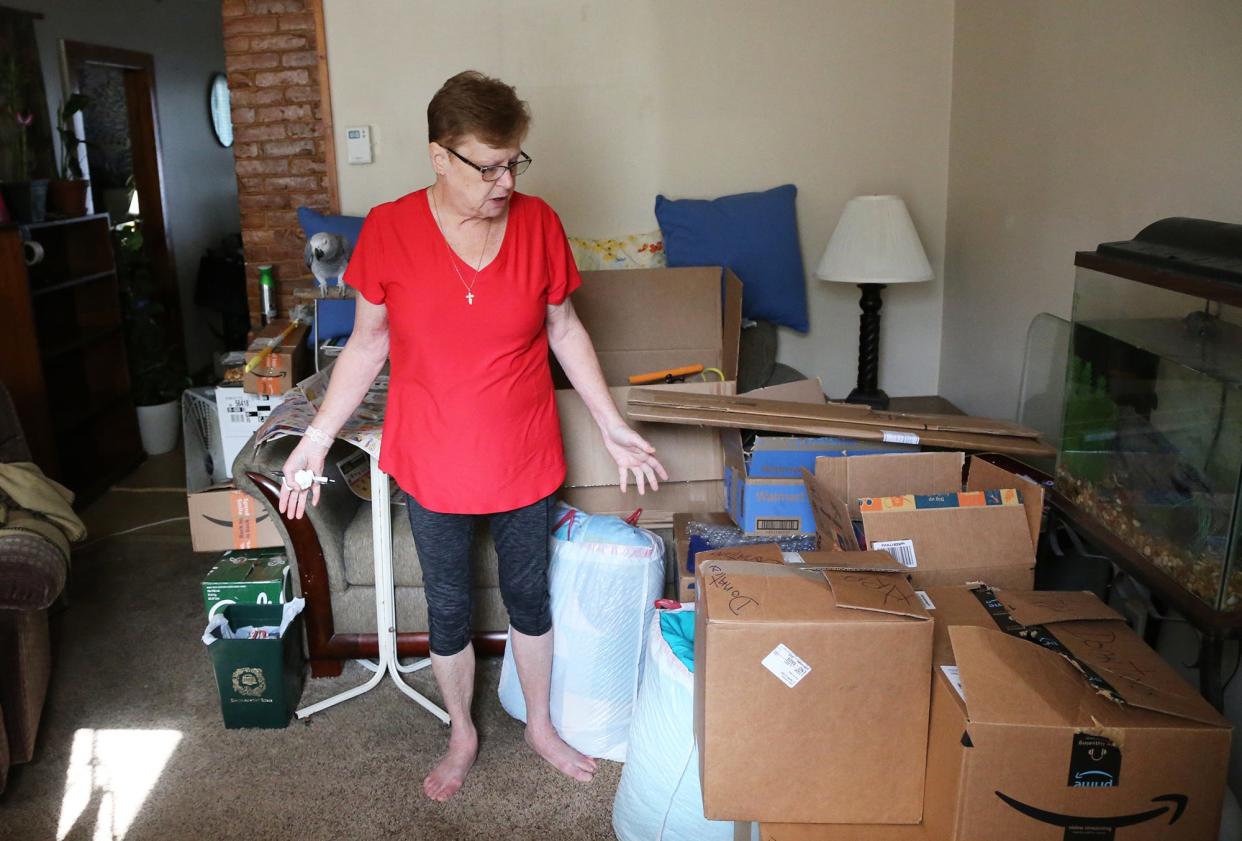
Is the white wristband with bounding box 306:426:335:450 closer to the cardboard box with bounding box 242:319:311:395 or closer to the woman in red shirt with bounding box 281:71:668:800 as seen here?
the woman in red shirt with bounding box 281:71:668:800

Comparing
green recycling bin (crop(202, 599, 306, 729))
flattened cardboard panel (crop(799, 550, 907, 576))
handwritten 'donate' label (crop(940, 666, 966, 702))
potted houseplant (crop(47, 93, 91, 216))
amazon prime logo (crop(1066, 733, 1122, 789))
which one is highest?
potted houseplant (crop(47, 93, 91, 216))

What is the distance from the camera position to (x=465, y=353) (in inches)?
70.6

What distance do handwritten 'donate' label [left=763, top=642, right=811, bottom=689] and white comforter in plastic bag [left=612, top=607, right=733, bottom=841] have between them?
0.34 metres

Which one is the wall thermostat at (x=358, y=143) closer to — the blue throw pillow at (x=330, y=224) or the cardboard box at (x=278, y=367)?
the blue throw pillow at (x=330, y=224)

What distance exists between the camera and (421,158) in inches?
132

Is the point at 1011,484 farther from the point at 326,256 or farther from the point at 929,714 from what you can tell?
the point at 326,256

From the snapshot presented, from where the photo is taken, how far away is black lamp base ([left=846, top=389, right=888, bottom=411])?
2.97 metres

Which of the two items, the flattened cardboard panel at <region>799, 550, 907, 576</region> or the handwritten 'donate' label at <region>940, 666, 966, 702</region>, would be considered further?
the flattened cardboard panel at <region>799, 550, 907, 576</region>

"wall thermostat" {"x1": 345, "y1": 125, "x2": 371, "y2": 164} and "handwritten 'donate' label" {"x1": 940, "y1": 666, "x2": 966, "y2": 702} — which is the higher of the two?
"wall thermostat" {"x1": 345, "y1": 125, "x2": 371, "y2": 164}

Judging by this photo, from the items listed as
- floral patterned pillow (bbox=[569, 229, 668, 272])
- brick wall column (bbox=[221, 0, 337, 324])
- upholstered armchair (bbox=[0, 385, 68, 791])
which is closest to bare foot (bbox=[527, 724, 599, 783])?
upholstered armchair (bbox=[0, 385, 68, 791])

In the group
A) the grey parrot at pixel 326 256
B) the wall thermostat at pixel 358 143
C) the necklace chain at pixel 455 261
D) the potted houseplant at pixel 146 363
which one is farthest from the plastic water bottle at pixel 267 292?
the necklace chain at pixel 455 261

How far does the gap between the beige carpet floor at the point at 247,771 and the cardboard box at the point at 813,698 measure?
0.63 meters

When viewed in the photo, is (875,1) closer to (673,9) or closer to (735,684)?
(673,9)

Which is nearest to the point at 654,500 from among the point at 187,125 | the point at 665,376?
the point at 665,376
